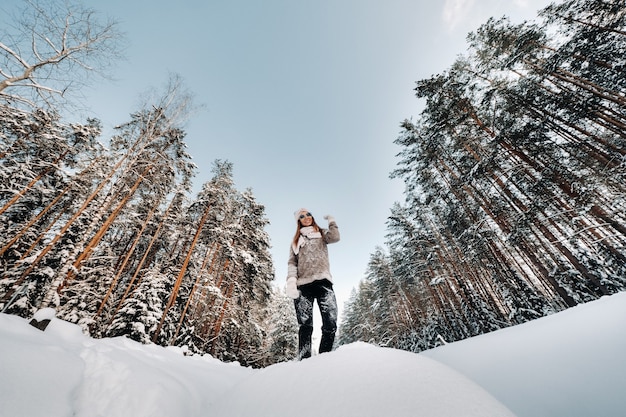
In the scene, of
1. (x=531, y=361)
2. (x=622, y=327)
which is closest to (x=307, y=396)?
(x=531, y=361)

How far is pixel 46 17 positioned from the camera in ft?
17.4

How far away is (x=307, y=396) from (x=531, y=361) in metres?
1.62

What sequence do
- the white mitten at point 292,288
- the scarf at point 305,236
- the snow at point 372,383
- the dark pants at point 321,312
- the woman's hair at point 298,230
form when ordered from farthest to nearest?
the woman's hair at point 298,230 < the scarf at point 305,236 < the white mitten at point 292,288 < the dark pants at point 321,312 < the snow at point 372,383

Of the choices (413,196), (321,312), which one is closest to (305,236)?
(321,312)

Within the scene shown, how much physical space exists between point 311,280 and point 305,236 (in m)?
0.75

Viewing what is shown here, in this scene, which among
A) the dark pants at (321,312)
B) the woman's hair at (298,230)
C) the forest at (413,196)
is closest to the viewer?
the dark pants at (321,312)

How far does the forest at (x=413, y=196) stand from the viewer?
7859 mm

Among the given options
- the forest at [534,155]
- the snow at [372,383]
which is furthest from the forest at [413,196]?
the snow at [372,383]

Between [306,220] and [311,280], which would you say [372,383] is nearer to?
[311,280]

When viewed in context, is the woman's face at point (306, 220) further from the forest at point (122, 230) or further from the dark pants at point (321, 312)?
the forest at point (122, 230)

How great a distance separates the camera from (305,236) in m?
3.72

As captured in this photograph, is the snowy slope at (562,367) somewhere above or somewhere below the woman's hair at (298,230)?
below

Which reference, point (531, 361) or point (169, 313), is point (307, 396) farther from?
point (169, 313)

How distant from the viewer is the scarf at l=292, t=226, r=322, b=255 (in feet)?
12.0
